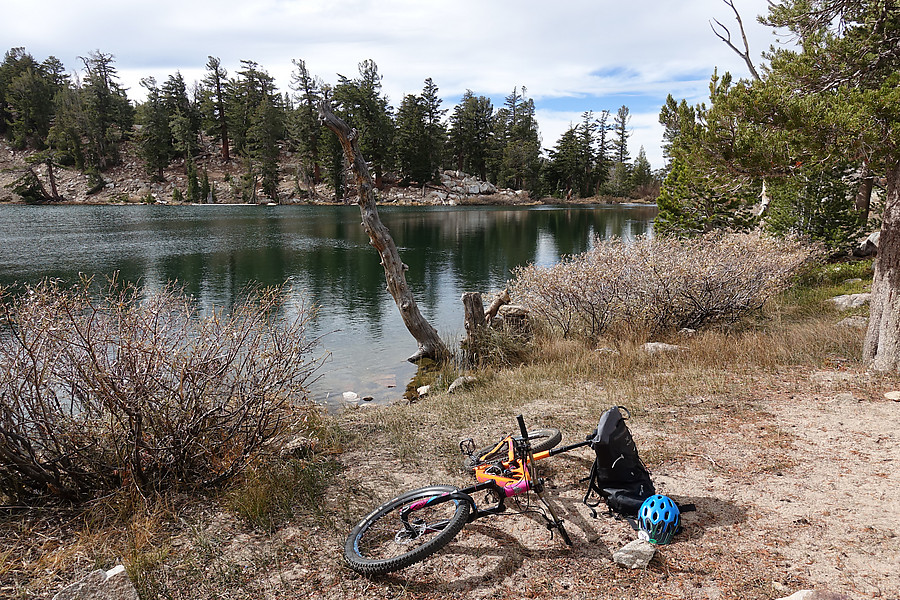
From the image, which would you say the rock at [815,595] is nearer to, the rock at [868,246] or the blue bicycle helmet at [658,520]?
the blue bicycle helmet at [658,520]

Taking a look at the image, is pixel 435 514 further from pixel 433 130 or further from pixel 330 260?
pixel 433 130

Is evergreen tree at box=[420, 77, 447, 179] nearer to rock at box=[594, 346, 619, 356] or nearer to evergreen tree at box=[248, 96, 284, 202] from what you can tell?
evergreen tree at box=[248, 96, 284, 202]

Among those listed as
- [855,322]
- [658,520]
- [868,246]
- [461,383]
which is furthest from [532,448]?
[868,246]

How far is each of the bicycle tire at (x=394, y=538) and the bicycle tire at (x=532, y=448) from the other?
0.44 m

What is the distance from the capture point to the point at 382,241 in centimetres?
1073

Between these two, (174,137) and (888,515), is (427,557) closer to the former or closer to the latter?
(888,515)

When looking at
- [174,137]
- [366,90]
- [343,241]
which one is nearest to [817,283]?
[343,241]

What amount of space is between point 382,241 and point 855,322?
8750 mm

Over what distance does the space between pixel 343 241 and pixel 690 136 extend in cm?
2771

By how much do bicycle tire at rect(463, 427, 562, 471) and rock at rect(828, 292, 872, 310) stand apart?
30.0ft

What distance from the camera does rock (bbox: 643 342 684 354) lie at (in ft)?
29.5

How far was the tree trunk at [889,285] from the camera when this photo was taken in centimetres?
687

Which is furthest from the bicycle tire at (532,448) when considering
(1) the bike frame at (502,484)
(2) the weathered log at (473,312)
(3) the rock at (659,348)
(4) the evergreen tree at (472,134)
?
(4) the evergreen tree at (472,134)

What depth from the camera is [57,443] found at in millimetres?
4324
